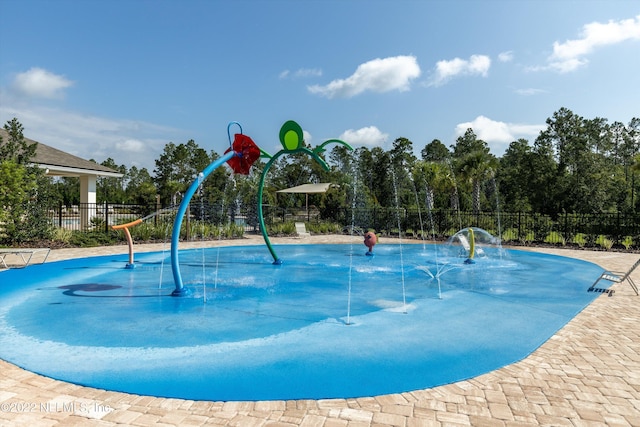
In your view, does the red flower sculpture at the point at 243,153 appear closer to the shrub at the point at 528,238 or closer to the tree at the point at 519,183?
the shrub at the point at 528,238

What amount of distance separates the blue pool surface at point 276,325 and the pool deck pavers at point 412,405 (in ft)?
0.77

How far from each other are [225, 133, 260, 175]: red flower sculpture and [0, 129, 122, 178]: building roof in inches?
493

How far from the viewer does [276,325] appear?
265 inches

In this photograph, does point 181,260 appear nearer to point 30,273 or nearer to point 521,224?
point 30,273

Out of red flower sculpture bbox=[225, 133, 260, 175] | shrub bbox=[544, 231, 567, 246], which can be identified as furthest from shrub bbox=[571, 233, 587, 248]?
red flower sculpture bbox=[225, 133, 260, 175]

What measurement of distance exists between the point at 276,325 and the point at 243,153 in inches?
224

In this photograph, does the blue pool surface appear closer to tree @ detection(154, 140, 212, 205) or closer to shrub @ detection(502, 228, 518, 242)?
shrub @ detection(502, 228, 518, 242)

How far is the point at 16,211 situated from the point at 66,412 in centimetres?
1536

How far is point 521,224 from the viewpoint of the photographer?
862 inches

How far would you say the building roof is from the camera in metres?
19.6

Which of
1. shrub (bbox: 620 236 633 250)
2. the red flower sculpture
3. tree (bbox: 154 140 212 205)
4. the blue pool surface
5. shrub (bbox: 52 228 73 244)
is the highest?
tree (bbox: 154 140 212 205)

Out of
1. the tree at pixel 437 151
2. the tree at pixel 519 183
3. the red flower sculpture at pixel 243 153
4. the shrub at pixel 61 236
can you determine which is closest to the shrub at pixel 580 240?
the tree at pixel 519 183

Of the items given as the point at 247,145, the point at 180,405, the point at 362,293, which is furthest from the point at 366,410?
the point at 247,145

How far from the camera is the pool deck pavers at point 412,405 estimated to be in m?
3.46
